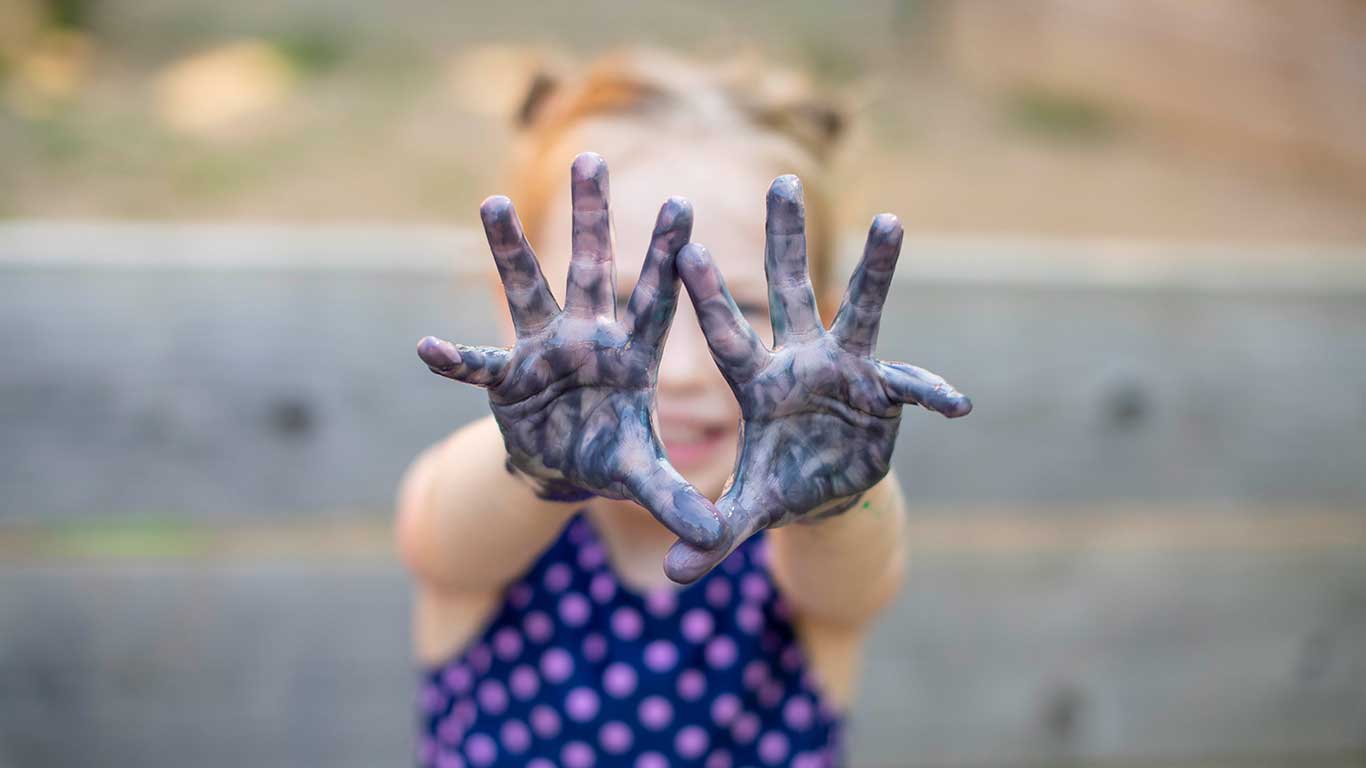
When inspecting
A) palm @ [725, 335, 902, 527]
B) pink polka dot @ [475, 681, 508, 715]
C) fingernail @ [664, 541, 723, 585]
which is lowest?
pink polka dot @ [475, 681, 508, 715]

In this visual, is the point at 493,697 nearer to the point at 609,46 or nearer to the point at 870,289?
the point at 870,289

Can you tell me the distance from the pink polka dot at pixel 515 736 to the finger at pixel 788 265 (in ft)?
1.73

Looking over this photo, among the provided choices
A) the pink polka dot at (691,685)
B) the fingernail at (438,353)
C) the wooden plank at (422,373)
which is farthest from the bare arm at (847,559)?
the wooden plank at (422,373)

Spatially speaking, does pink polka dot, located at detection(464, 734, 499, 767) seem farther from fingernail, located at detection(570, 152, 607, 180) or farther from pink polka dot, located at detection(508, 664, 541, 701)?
fingernail, located at detection(570, 152, 607, 180)

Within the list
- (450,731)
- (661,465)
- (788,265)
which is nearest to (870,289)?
(788,265)

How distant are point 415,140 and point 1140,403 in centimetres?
257

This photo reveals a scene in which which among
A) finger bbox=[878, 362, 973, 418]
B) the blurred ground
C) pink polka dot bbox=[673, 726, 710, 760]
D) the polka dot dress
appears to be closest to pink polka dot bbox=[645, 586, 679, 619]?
the polka dot dress

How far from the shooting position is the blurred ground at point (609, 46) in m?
3.25

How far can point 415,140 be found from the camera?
3.61m

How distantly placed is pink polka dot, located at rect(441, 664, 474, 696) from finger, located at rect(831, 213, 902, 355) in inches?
22.8

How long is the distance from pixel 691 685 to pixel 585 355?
46 cm

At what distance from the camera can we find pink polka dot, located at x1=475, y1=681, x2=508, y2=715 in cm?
111

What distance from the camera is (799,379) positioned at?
2.43 ft

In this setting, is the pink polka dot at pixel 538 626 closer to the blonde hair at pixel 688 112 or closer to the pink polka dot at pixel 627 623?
the pink polka dot at pixel 627 623
